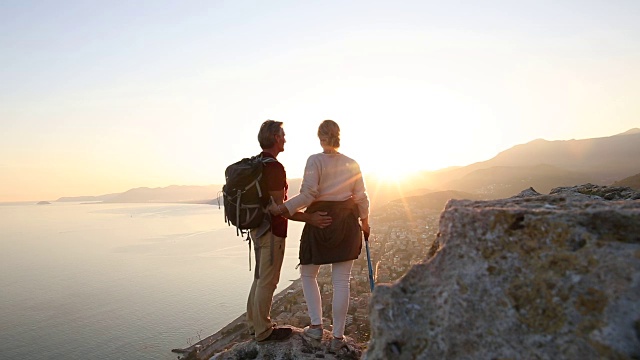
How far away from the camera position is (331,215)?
543 centimetres

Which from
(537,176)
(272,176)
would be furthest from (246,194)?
(537,176)

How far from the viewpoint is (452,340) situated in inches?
108

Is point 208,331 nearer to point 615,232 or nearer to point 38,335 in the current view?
point 38,335

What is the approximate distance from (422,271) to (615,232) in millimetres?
1311

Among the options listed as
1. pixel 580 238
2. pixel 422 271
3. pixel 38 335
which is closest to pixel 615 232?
pixel 580 238

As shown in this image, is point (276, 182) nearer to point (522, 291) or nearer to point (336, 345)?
point (336, 345)

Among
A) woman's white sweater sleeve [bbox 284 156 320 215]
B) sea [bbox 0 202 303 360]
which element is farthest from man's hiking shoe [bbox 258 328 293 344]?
sea [bbox 0 202 303 360]

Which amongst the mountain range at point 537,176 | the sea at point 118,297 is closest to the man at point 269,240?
the sea at point 118,297

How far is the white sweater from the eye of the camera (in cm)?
534

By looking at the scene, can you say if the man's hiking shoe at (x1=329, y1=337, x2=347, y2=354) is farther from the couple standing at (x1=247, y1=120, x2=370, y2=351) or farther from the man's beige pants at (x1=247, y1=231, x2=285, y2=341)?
the man's beige pants at (x1=247, y1=231, x2=285, y2=341)

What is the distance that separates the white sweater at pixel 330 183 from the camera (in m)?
5.34

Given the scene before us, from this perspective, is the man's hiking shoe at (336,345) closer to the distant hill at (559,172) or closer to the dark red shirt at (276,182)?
the dark red shirt at (276,182)

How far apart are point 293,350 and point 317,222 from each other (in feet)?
5.83

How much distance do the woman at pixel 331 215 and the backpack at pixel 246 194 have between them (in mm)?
202
